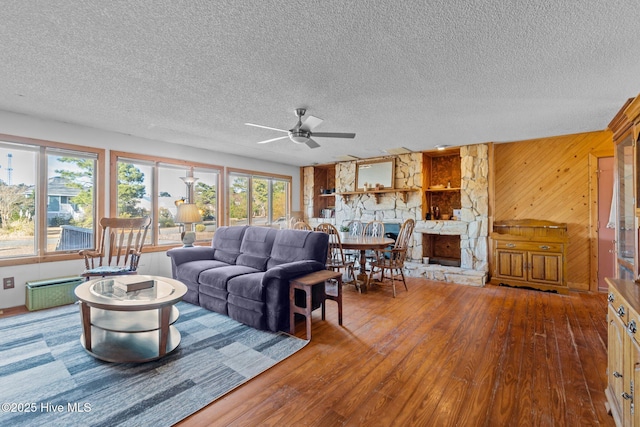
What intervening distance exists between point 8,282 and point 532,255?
24.2 feet

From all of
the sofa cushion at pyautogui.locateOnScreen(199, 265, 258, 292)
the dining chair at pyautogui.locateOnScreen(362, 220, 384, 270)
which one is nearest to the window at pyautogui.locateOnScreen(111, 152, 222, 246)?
the sofa cushion at pyautogui.locateOnScreen(199, 265, 258, 292)

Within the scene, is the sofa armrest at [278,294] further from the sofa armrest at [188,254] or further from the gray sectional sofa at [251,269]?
the sofa armrest at [188,254]

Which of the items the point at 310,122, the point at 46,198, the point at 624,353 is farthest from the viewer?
the point at 46,198

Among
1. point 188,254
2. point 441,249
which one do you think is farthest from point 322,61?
point 441,249

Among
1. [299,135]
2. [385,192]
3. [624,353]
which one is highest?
[299,135]

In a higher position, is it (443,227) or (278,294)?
(443,227)

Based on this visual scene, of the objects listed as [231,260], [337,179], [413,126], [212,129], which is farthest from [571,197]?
[212,129]

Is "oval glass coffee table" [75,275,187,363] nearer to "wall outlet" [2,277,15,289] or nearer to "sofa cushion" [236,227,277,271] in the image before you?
"sofa cushion" [236,227,277,271]

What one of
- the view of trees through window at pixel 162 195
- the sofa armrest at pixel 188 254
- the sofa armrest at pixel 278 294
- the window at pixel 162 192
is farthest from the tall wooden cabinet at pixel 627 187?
the view of trees through window at pixel 162 195

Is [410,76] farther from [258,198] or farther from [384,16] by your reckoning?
[258,198]

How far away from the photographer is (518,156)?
5.21 meters

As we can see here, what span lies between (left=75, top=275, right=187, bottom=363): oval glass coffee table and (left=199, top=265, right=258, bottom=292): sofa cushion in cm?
55

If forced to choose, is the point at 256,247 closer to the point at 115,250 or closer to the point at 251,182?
the point at 115,250

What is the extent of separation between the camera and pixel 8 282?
144 inches
